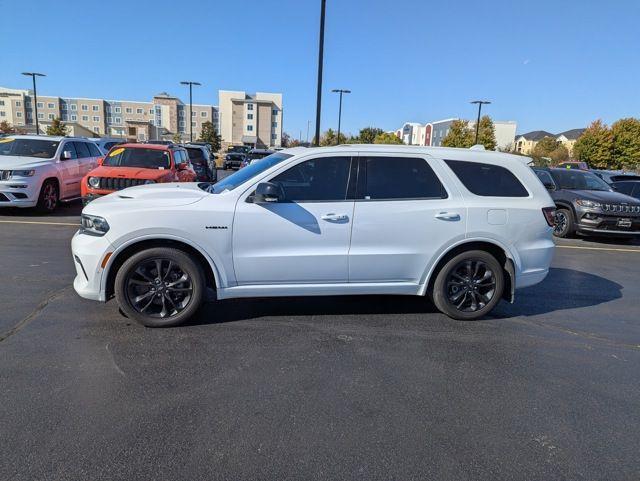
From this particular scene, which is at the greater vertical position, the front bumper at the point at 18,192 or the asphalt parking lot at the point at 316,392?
the front bumper at the point at 18,192

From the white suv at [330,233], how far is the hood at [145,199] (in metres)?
0.02

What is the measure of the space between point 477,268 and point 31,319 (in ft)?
14.7

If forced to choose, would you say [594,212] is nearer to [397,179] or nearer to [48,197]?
[397,179]

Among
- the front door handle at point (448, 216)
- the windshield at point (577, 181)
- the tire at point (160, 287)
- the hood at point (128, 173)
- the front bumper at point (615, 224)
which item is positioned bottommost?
the tire at point (160, 287)

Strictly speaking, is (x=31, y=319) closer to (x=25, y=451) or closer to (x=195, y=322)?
(x=195, y=322)

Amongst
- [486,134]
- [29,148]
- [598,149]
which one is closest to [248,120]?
[486,134]

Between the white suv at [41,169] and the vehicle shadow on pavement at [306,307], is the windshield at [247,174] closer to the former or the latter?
the vehicle shadow on pavement at [306,307]

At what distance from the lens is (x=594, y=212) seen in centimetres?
1052

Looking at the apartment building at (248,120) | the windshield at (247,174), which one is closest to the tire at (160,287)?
the windshield at (247,174)

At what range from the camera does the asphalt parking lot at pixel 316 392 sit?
8.46ft

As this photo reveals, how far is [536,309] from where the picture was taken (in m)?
5.44

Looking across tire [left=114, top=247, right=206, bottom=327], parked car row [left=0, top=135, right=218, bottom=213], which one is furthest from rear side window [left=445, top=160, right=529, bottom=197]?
parked car row [left=0, top=135, right=218, bottom=213]

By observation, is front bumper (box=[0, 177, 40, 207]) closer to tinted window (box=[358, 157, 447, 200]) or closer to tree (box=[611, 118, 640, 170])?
tinted window (box=[358, 157, 447, 200])

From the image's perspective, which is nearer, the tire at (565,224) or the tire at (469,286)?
the tire at (469,286)
